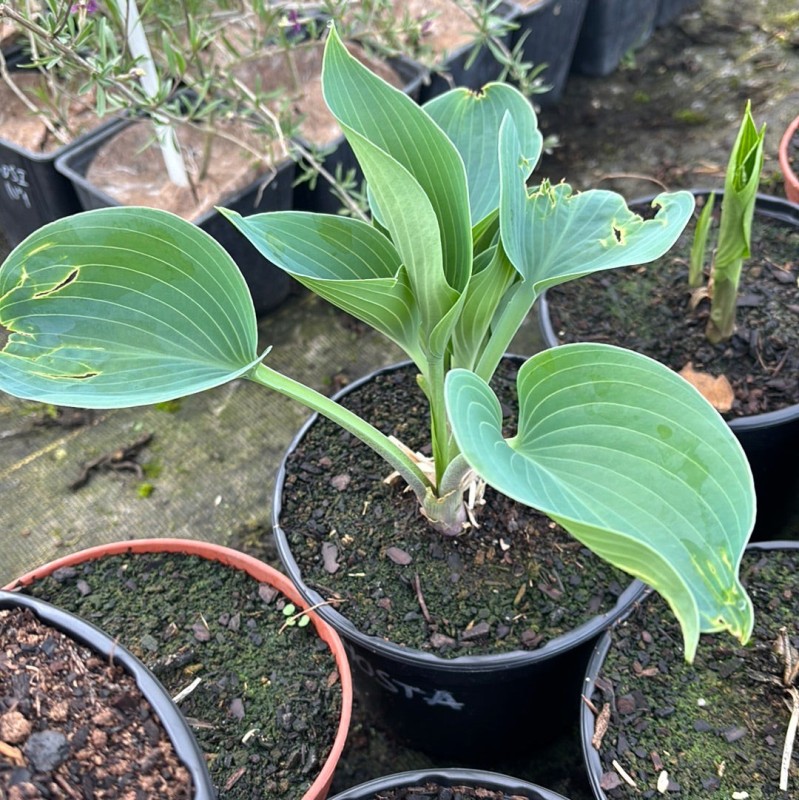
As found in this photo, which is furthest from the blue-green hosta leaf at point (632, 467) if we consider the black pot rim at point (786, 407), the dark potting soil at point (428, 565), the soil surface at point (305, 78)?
the soil surface at point (305, 78)

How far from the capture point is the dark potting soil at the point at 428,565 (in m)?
0.99

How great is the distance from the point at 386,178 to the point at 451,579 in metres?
0.55

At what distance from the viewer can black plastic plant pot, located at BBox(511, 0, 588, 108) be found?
1959mm

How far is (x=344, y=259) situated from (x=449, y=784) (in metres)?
0.60

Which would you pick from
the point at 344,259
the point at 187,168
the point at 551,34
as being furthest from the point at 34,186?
the point at 551,34

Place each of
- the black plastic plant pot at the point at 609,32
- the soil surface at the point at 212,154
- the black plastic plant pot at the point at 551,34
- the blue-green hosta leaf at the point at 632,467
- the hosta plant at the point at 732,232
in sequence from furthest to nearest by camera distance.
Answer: the black plastic plant pot at the point at 609,32, the black plastic plant pot at the point at 551,34, the soil surface at the point at 212,154, the hosta plant at the point at 732,232, the blue-green hosta leaf at the point at 632,467

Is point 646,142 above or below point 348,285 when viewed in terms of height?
below

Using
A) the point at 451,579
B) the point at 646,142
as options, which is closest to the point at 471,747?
the point at 451,579

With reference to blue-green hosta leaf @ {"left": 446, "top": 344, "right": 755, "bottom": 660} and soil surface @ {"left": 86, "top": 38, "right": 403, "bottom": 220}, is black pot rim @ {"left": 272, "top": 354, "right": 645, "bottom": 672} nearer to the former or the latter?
blue-green hosta leaf @ {"left": 446, "top": 344, "right": 755, "bottom": 660}

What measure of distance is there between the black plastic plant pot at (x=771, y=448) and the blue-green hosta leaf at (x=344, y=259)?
51cm

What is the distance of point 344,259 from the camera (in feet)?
2.88

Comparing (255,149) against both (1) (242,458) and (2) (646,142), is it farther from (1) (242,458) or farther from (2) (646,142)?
(2) (646,142)

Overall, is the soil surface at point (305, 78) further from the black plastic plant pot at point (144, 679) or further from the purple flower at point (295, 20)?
the black plastic plant pot at point (144, 679)

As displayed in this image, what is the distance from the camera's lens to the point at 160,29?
156 centimetres
